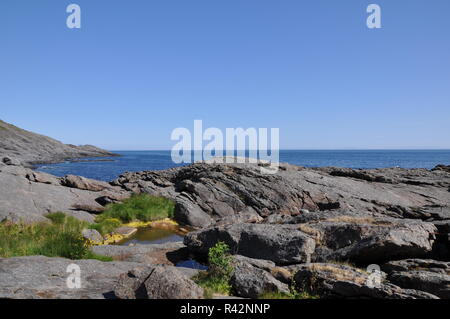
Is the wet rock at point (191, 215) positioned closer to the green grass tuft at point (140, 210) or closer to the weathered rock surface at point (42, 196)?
the green grass tuft at point (140, 210)

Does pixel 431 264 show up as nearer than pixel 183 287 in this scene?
No

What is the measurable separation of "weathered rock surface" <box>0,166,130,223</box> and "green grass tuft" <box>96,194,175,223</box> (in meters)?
1.37

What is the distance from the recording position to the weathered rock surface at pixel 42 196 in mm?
23655

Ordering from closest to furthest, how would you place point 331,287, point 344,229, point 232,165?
1. point 331,287
2. point 344,229
3. point 232,165

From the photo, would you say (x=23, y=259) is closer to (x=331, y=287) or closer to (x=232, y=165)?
(x=331, y=287)

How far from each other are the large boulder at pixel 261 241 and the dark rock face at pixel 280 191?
445 inches

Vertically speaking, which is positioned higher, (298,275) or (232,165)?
(232,165)

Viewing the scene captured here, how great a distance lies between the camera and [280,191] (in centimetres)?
3294

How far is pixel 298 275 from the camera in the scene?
36.4 ft

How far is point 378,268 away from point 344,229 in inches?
115

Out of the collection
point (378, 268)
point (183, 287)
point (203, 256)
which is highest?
point (183, 287)

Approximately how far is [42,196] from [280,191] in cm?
2277
